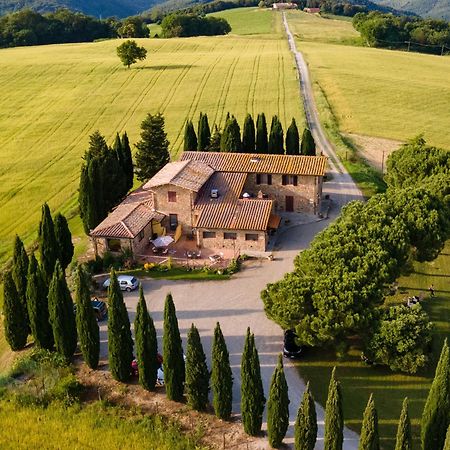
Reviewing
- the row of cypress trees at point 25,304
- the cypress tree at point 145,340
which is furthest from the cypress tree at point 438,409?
the row of cypress trees at point 25,304

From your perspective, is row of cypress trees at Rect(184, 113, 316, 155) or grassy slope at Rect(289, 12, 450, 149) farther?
grassy slope at Rect(289, 12, 450, 149)

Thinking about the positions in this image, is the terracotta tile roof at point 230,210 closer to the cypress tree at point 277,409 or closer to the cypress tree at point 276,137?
the cypress tree at point 276,137

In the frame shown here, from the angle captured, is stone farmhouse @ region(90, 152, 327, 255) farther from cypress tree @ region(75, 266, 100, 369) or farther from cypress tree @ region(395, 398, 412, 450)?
cypress tree @ region(395, 398, 412, 450)

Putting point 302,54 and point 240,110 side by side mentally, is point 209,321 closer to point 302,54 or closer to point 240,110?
point 240,110

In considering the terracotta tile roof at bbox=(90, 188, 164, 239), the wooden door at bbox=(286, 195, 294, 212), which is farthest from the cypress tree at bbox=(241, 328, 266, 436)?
the wooden door at bbox=(286, 195, 294, 212)

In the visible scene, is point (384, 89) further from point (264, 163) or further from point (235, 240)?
point (235, 240)

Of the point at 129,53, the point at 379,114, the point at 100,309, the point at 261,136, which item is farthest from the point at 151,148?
the point at 129,53
